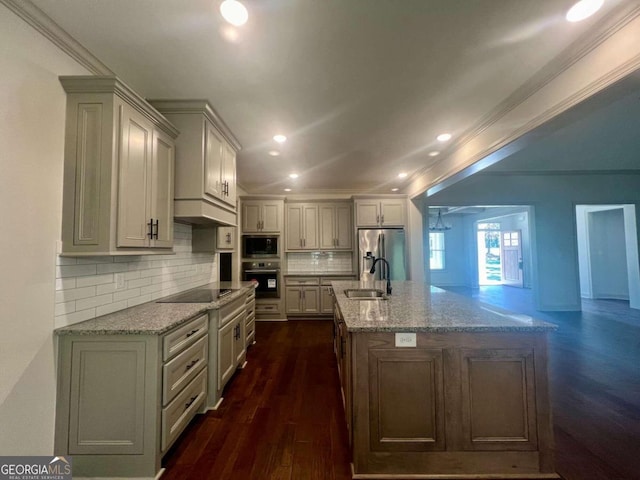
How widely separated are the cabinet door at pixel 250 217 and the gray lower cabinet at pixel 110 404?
13.1 ft

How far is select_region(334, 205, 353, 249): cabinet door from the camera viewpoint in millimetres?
5711

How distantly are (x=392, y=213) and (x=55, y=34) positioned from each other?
494cm

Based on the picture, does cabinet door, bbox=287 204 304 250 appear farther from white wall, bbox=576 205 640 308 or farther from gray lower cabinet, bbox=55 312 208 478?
white wall, bbox=576 205 640 308

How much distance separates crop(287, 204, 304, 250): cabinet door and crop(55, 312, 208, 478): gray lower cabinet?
4082 millimetres

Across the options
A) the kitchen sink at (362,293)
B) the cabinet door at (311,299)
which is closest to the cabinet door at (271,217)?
the cabinet door at (311,299)

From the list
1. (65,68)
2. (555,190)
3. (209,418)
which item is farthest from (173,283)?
(555,190)

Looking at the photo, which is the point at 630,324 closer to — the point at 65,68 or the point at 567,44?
the point at 567,44

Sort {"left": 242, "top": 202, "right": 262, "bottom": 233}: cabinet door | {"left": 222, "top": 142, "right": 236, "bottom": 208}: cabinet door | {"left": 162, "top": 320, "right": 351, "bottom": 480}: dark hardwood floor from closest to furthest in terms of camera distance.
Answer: {"left": 162, "top": 320, "right": 351, "bottom": 480}: dark hardwood floor
{"left": 222, "top": 142, "right": 236, "bottom": 208}: cabinet door
{"left": 242, "top": 202, "right": 262, "bottom": 233}: cabinet door

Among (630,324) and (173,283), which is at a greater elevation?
(173,283)

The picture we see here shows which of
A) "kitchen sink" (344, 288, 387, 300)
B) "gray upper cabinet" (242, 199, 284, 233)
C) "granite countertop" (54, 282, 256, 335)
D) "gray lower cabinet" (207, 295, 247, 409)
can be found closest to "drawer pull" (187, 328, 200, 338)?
"granite countertop" (54, 282, 256, 335)

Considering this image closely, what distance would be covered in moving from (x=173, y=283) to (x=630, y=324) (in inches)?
280

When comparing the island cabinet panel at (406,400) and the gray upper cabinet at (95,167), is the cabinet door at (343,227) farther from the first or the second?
the gray upper cabinet at (95,167)

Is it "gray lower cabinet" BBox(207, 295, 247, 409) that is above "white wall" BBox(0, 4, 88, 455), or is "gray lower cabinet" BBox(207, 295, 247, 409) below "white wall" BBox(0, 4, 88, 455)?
below

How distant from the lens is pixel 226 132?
289cm
